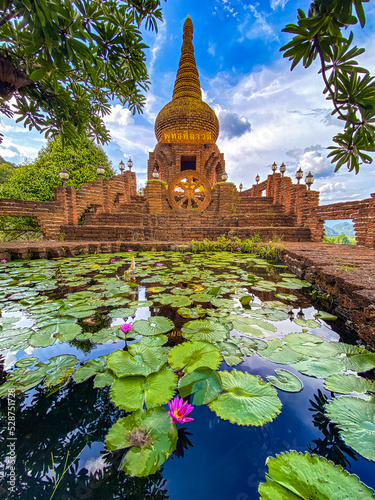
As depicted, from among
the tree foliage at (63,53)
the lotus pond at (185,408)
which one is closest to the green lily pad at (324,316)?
the lotus pond at (185,408)

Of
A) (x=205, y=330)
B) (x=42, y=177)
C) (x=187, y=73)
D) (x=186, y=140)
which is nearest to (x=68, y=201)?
(x=42, y=177)

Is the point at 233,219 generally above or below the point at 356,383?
above

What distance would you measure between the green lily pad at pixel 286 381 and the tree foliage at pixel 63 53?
2292 mm

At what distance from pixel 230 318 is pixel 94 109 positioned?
439cm

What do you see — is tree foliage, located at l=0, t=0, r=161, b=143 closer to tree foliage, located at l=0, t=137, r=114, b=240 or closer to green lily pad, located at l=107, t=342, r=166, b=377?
green lily pad, located at l=107, t=342, r=166, b=377

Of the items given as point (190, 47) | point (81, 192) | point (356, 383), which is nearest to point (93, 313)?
point (356, 383)

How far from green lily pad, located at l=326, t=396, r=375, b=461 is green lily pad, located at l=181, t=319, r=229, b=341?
0.63 m

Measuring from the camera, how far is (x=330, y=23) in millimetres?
1074

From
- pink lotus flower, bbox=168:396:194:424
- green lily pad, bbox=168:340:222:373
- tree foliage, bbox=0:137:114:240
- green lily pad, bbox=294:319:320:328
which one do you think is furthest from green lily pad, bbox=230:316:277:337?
tree foliage, bbox=0:137:114:240

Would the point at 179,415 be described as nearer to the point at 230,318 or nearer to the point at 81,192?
the point at 230,318

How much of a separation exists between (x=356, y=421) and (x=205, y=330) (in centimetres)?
82

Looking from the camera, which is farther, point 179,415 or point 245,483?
point 179,415

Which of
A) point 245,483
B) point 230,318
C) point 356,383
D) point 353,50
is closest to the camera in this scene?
point 245,483

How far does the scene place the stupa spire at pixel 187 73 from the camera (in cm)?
1380
